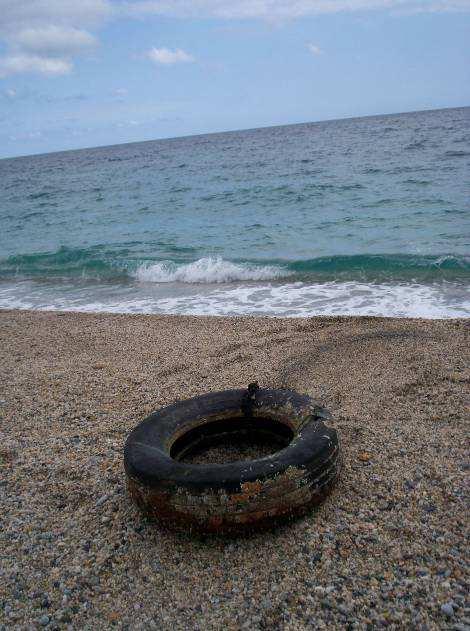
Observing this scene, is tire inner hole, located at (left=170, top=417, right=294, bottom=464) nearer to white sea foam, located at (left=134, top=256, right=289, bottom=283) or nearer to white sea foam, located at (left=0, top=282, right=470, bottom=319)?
white sea foam, located at (left=0, top=282, right=470, bottom=319)

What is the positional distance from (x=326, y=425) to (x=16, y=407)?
322 cm

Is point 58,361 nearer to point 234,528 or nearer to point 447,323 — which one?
point 234,528

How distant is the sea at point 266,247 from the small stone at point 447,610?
5931mm

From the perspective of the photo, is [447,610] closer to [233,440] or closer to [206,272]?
[233,440]

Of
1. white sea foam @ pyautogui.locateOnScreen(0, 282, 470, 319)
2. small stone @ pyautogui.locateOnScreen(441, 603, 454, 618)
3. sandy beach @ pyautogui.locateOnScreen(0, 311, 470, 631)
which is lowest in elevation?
white sea foam @ pyautogui.locateOnScreen(0, 282, 470, 319)

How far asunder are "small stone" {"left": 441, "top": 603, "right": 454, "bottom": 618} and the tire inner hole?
153 centimetres

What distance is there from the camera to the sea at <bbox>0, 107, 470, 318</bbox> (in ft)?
32.3

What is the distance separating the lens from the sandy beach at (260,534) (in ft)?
8.54

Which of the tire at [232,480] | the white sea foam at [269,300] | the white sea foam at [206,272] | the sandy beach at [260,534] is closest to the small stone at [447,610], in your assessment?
the sandy beach at [260,534]

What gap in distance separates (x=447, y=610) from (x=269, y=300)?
7.51 meters

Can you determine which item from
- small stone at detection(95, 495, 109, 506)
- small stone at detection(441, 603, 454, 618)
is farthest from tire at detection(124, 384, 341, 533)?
small stone at detection(441, 603, 454, 618)

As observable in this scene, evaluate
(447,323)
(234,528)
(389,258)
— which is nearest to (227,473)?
(234,528)

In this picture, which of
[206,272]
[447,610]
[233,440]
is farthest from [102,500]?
[206,272]

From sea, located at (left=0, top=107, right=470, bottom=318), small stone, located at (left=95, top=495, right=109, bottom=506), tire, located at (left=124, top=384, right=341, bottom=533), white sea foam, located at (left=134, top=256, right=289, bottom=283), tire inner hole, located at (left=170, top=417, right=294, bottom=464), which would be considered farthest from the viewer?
white sea foam, located at (left=134, top=256, right=289, bottom=283)
